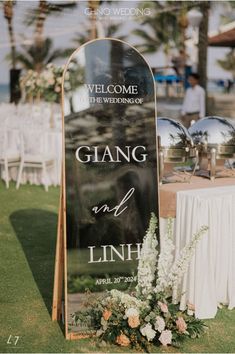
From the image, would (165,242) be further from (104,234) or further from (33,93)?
(33,93)

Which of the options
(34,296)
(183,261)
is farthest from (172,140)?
(34,296)

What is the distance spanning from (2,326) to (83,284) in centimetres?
72

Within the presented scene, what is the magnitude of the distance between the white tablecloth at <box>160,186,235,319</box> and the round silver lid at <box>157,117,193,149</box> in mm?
422

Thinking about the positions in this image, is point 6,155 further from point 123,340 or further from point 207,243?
point 123,340

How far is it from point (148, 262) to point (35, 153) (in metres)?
6.25

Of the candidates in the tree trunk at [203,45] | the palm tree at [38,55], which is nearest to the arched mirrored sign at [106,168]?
the tree trunk at [203,45]

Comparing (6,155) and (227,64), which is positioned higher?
(227,64)

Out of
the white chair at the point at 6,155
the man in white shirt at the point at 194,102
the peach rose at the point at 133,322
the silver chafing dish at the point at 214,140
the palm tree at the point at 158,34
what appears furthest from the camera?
the palm tree at the point at 158,34

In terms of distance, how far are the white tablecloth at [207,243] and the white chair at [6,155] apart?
5731 mm

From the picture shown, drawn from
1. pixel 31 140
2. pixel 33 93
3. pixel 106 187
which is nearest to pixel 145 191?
pixel 106 187

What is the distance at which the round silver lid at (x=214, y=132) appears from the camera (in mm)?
4684

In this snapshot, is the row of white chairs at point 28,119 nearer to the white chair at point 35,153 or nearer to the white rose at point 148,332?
the white chair at point 35,153

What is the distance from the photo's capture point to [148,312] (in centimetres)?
361

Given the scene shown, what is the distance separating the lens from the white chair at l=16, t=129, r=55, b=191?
30.8 feet
